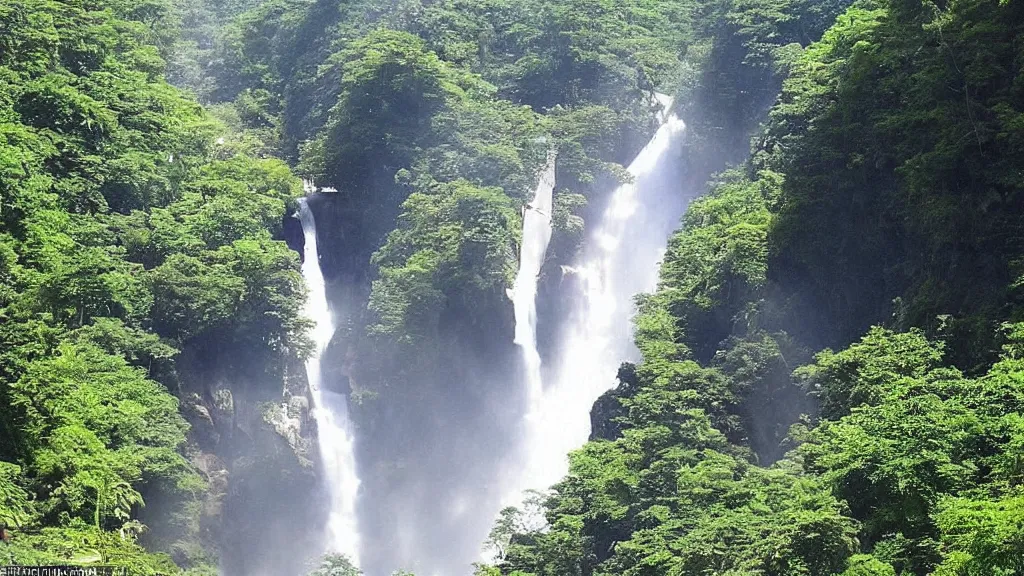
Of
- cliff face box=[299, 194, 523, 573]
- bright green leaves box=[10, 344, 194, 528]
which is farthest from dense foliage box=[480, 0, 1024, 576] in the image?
bright green leaves box=[10, 344, 194, 528]

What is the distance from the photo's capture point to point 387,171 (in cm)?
6938

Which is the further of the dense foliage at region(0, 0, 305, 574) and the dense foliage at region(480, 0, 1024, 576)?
the dense foliage at region(0, 0, 305, 574)

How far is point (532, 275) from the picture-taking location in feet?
222

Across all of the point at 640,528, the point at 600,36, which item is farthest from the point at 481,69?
the point at 640,528

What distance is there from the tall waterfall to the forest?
383 mm

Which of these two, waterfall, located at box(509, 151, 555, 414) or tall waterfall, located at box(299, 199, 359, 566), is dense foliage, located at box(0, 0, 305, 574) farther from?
waterfall, located at box(509, 151, 555, 414)

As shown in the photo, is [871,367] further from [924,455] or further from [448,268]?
[448,268]

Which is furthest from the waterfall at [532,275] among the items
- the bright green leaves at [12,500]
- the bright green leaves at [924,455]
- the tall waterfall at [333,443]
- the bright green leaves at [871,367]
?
the bright green leaves at [12,500]

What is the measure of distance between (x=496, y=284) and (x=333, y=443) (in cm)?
840

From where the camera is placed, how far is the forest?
40688 millimetres

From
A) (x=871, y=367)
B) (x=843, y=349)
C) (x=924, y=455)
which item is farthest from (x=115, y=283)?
(x=924, y=455)

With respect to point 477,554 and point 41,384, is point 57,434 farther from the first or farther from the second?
point 477,554

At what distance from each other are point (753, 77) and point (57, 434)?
3860cm

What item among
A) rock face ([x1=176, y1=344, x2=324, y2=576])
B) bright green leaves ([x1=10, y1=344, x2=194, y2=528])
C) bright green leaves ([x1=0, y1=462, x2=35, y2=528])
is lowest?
bright green leaves ([x1=0, y1=462, x2=35, y2=528])
